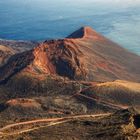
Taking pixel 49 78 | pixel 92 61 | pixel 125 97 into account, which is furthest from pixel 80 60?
pixel 125 97

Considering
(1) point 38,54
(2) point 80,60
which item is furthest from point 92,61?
(1) point 38,54

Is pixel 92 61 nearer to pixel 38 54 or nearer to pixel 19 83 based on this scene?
pixel 38 54

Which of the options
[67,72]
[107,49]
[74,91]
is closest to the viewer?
[74,91]

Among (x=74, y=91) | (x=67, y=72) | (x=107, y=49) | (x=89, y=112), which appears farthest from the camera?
(x=107, y=49)

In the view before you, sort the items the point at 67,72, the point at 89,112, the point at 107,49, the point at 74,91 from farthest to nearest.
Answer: the point at 107,49 < the point at 67,72 < the point at 74,91 < the point at 89,112

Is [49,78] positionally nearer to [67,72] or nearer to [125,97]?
[67,72]

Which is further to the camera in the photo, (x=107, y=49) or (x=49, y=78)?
(x=107, y=49)
